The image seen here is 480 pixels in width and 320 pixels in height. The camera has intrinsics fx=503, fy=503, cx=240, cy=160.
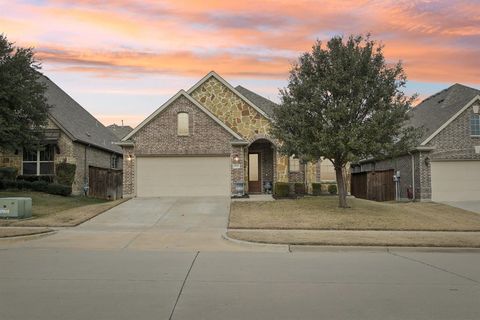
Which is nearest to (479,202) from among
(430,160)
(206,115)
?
(430,160)

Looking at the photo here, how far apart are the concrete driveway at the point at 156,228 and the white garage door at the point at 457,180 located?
11927 mm

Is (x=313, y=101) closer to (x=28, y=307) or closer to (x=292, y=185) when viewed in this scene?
(x=292, y=185)

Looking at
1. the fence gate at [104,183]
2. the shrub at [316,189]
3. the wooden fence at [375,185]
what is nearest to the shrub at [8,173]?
the fence gate at [104,183]

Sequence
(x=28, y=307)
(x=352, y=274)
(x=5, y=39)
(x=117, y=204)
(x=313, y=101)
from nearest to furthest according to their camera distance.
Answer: (x=28, y=307) < (x=352, y=274) < (x=313, y=101) < (x=117, y=204) < (x=5, y=39)

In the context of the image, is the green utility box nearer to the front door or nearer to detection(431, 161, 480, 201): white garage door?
the front door

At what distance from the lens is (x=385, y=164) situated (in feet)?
112

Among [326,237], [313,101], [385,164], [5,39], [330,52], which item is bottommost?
[326,237]

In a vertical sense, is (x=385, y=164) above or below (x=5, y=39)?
below

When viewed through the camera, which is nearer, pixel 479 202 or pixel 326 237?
pixel 326 237

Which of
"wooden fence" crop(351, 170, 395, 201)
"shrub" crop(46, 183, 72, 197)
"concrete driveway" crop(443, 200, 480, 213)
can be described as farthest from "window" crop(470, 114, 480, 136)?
"shrub" crop(46, 183, 72, 197)

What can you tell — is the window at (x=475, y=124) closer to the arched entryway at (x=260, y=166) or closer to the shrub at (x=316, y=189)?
the shrub at (x=316, y=189)

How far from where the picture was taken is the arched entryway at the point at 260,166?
29922mm

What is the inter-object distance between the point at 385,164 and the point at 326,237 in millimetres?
20537

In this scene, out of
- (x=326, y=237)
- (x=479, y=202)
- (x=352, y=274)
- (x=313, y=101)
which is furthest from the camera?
(x=479, y=202)
